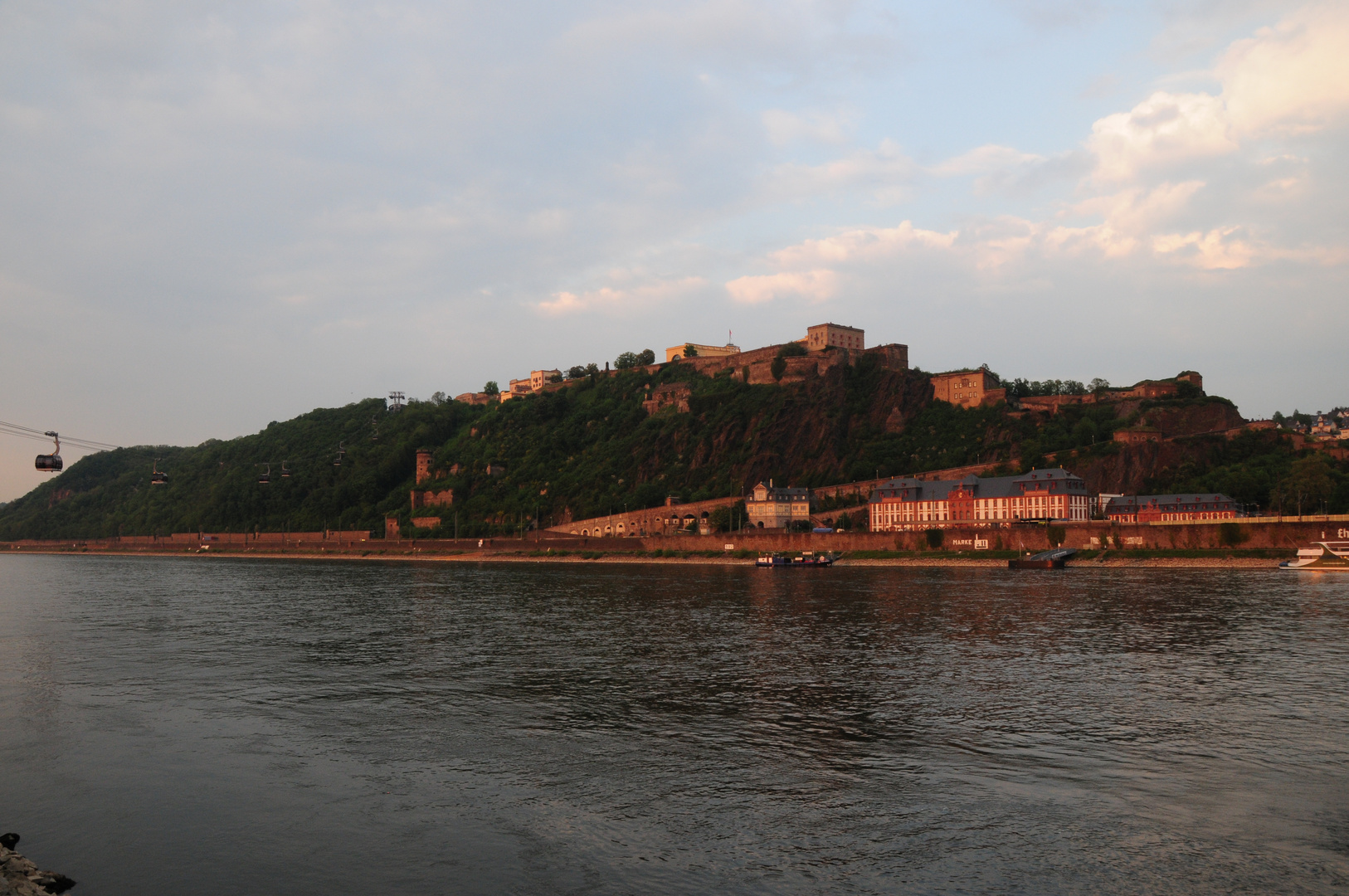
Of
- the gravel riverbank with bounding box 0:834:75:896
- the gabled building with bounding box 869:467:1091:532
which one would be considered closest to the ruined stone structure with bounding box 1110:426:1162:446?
the gabled building with bounding box 869:467:1091:532

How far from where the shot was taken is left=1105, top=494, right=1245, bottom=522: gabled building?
258 ft

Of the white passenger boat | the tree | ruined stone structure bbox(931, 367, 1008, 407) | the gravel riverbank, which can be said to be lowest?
the white passenger boat

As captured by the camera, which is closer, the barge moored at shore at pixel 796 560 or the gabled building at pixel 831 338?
the barge moored at shore at pixel 796 560

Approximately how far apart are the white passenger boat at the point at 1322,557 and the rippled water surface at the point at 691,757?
105 feet

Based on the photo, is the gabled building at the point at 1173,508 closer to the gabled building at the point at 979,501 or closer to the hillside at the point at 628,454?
the gabled building at the point at 979,501

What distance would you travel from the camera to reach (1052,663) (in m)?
26.0

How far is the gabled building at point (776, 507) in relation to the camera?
105062 millimetres

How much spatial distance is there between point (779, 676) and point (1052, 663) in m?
8.50

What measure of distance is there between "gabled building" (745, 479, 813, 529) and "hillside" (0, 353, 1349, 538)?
403 inches

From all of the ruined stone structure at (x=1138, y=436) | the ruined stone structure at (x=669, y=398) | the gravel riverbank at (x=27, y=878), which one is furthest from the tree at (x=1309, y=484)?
the gravel riverbank at (x=27, y=878)

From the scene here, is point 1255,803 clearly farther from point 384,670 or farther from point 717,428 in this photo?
point 717,428

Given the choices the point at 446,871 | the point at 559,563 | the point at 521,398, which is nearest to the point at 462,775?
the point at 446,871

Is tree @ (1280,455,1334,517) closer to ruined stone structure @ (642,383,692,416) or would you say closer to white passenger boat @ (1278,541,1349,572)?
white passenger boat @ (1278,541,1349,572)

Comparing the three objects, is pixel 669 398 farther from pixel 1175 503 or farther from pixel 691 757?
pixel 691 757
